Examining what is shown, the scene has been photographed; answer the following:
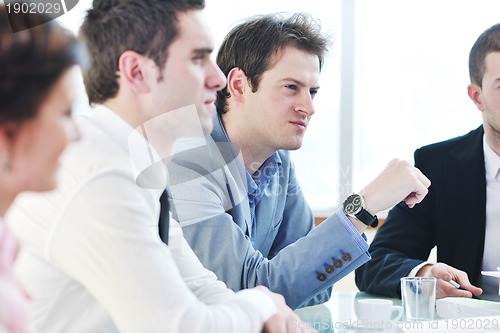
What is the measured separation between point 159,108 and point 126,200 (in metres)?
0.12

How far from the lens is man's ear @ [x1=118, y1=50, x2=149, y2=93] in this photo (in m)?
0.75

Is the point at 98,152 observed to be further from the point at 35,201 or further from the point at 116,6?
the point at 116,6

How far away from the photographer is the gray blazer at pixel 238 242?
1.26 meters

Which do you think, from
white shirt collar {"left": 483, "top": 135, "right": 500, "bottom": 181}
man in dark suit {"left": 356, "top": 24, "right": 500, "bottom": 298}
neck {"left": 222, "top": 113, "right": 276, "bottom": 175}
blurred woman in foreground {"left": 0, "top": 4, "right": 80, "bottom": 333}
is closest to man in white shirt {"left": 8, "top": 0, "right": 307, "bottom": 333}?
blurred woman in foreground {"left": 0, "top": 4, "right": 80, "bottom": 333}

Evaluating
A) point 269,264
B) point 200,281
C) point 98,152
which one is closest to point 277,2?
point 269,264

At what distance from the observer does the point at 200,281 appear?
101 cm

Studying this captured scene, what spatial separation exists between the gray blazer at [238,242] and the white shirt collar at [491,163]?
63 centimetres

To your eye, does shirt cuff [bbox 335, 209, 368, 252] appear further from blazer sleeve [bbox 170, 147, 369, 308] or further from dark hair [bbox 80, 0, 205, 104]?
dark hair [bbox 80, 0, 205, 104]

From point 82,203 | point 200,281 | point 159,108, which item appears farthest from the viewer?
point 200,281

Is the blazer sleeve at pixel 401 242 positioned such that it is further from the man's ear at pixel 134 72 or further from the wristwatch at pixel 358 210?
the man's ear at pixel 134 72

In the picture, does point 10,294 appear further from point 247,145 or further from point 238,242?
point 247,145

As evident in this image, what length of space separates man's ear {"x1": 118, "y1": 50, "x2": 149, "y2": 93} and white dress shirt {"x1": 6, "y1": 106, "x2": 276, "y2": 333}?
1.8 inches

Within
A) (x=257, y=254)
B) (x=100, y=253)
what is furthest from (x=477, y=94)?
(x=100, y=253)

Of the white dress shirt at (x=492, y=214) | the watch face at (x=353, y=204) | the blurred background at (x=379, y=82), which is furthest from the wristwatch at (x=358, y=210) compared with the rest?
the blurred background at (x=379, y=82)
